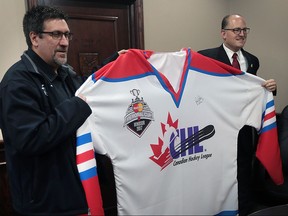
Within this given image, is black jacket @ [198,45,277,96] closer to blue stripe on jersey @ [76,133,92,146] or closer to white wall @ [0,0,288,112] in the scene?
white wall @ [0,0,288,112]

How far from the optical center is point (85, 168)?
1307 millimetres

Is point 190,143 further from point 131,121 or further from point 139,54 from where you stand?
point 139,54

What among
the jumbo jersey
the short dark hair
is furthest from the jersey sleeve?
the short dark hair

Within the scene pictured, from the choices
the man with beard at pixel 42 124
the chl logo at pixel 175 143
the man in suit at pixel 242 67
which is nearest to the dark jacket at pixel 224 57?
the man in suit at pixel 242 67

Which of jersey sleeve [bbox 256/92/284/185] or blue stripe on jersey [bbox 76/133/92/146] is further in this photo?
jersey sleeve [bbox 256/92/284/185]

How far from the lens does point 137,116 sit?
4.83ft

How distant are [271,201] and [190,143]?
3.83 ft

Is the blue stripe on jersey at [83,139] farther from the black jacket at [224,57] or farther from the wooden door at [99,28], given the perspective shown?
the wooden door at [99,28]

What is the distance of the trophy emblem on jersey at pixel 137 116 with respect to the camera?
1.46m

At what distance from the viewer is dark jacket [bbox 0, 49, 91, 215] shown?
1164 millimetres

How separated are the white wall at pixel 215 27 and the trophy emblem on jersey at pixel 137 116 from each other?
1.49 m

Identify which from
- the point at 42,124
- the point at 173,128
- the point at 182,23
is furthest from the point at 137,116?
the point at 182,23

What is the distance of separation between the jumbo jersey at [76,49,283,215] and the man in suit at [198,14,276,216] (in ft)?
0.86

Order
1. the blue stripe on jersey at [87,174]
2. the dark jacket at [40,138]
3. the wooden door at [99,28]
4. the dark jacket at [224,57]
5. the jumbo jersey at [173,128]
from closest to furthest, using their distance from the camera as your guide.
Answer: the dark jacket at [40,138] → the blue stripe on jersey at [87,174] → the jumbo jersey at [173,128] → the dark jacket at [224,57] → the wooden door at [99,28]
